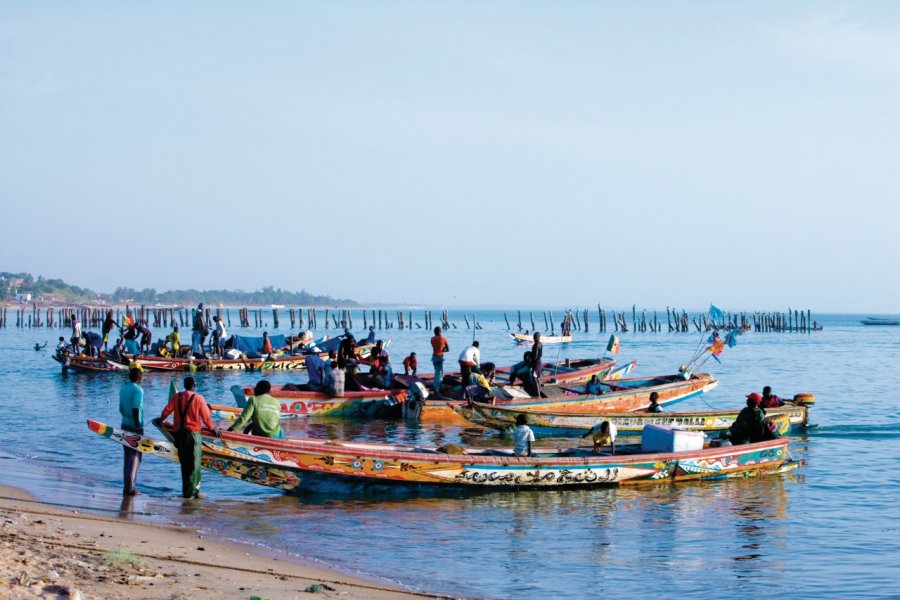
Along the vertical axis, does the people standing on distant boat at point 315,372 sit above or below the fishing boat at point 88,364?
above

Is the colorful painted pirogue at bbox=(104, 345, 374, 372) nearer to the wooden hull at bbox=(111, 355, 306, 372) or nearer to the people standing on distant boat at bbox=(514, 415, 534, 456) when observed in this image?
the wooden hull at bbox=(111, 355, 306, 372)

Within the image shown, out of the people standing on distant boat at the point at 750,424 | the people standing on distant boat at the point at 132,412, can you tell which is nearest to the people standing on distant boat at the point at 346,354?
the people standing on distant boat at the point at 750,424

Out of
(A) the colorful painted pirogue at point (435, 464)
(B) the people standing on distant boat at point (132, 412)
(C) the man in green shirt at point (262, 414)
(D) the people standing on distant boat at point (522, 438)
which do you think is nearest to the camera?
(B) the people standing on distant boat at point (132, 412)

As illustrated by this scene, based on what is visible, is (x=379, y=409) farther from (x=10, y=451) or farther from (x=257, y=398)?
(x=257, y=398)

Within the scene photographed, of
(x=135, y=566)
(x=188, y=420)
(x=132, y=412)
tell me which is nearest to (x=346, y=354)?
(x=132, y=412)

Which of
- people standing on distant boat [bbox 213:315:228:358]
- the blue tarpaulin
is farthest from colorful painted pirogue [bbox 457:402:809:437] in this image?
people standing on distant boat [bbox 213:315:228:358]

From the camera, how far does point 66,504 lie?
39.5ft

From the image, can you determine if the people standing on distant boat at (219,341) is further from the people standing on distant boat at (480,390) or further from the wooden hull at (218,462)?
the wooden hull at (218,462)

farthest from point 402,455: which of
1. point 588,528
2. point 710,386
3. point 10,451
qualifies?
point 710,386

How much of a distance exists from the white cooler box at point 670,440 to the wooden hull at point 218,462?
6.01 meters

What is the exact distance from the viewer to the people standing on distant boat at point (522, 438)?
14.3 m

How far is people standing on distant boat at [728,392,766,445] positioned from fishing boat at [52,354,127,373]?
25635 millimetres

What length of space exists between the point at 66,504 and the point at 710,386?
1857 cm

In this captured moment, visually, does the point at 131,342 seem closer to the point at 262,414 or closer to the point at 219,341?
the point at 219,341
